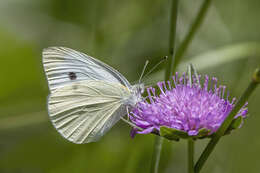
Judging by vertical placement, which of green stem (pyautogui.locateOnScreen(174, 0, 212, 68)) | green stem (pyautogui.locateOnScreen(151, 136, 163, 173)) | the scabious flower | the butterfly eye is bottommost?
green stem (pyautogui.locateOnScreen(151, 136, 163, 173))

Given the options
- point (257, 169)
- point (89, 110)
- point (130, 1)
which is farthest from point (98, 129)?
point (130, 1)

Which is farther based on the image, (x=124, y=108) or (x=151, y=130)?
(x=124, y=108)

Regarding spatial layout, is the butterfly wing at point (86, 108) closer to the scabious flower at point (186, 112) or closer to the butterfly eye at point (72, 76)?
the butterfly eye at point (72, 76)

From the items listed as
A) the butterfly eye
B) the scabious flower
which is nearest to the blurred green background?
the butterfly eye

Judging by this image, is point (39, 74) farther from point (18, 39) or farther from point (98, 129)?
point (98, 129)

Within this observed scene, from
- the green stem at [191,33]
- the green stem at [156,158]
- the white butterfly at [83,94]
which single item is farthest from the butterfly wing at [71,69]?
the green stem at [156,158]

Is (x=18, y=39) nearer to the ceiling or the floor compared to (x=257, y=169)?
nearer to the ceiling

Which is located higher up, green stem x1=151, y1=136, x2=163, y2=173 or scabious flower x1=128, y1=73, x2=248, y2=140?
scabious flower x1=128, y1=73, x2=248, y2=140

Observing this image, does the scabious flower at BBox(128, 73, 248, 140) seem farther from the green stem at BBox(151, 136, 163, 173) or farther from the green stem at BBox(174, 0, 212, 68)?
the green stem at BBox(174, 0, 212, 68)
